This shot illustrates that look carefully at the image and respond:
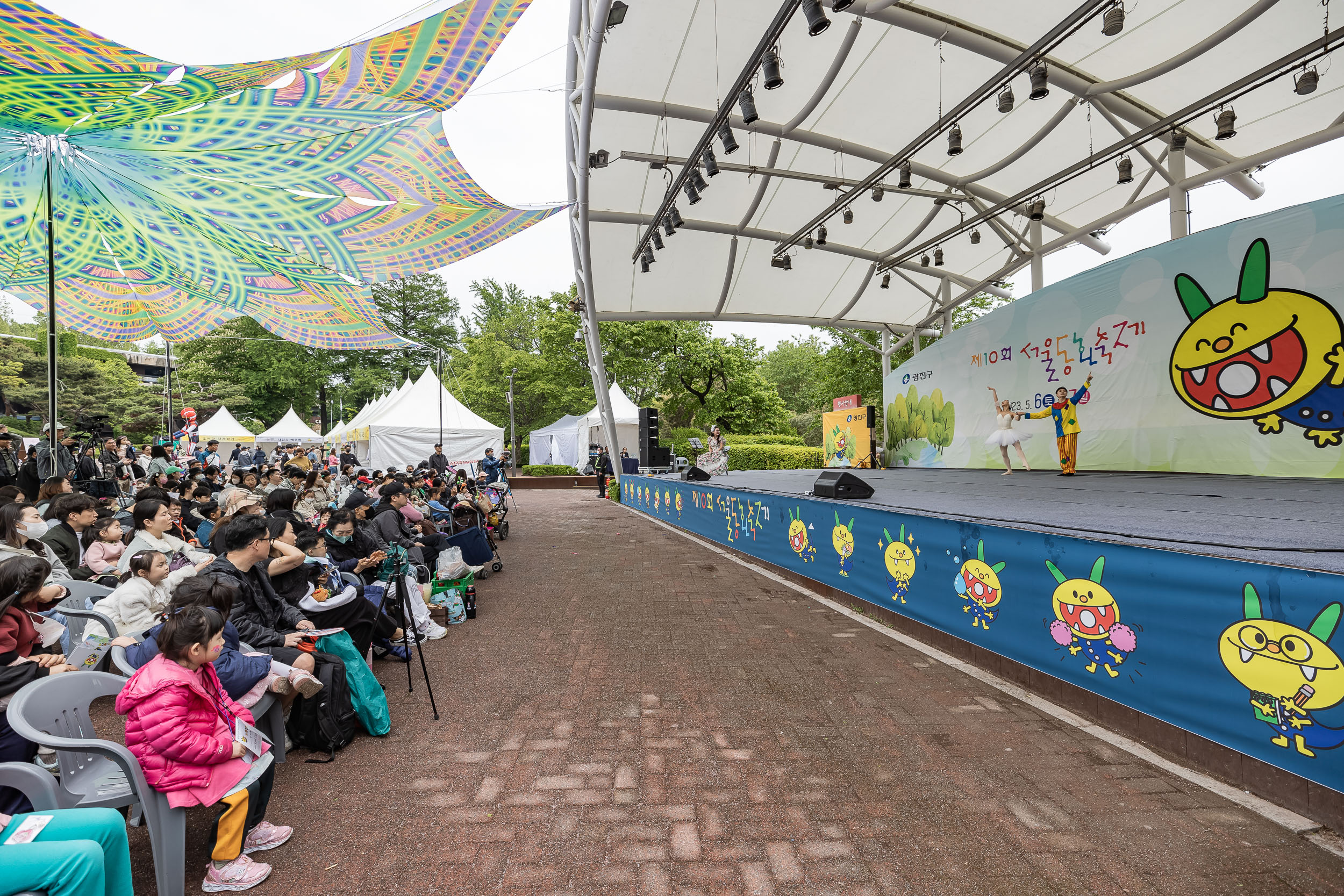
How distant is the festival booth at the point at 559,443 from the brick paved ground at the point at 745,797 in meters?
25.0

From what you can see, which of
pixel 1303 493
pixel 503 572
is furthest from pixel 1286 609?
pixel 503 572

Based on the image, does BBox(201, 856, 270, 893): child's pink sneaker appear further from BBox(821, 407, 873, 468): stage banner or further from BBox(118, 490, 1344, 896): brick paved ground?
BBox(821, 407, 873, 468): stage banner

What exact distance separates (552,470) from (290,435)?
1458cm

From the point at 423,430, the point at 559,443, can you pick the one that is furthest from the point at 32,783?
the point at 559,443

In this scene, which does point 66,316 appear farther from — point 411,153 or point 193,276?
point 411,153

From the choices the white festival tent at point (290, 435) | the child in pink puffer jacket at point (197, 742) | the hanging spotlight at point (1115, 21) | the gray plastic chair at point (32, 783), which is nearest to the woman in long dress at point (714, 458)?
the hanging spotlight at point (1115, 21)

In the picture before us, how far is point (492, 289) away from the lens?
50.8m

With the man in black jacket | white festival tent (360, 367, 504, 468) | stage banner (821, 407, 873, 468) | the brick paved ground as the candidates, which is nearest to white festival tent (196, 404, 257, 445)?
white festival tent (360, 367, 504, 468)

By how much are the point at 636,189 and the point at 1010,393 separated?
9.32 meters

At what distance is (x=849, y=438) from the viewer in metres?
17.5

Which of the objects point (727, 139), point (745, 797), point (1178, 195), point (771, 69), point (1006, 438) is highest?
point (727, 139)

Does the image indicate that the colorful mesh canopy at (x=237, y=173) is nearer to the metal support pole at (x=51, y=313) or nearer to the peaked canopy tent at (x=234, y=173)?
the peaked canopy tent at (x=234, y=173)

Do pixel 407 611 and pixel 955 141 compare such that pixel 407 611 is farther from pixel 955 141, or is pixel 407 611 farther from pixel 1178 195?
pixel 1178 195

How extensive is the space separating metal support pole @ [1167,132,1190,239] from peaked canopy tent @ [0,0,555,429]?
443 inches
